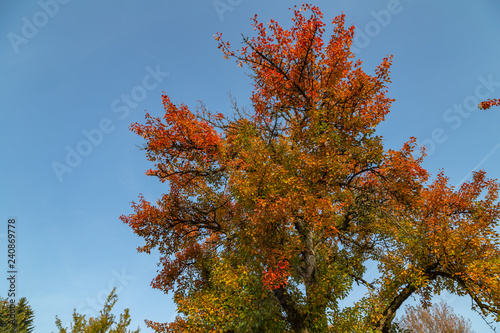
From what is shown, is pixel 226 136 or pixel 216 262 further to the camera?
pixel 226 136

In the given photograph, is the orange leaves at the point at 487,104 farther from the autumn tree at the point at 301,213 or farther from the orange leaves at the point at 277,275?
the orange leaves at the point at 277,275

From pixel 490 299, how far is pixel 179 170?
1196 cm

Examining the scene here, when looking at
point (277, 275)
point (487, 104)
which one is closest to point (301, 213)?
point (277, 275)

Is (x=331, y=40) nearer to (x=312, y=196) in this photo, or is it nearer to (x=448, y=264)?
(x=312, y=196)

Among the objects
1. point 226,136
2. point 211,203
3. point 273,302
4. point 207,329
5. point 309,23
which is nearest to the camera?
point 207,329

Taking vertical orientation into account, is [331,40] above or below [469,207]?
above

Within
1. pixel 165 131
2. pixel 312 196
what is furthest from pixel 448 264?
pixel 165 131

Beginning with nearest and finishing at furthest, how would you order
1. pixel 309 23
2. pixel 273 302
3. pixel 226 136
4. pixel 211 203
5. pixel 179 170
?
1. pixel 273 302
2. pixel 309 23
3. pixel 179 170
4. pixel 211 203
5. pixel 226 136

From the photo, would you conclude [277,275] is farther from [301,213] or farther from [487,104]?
[487,104]

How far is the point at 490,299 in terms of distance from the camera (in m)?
8.20

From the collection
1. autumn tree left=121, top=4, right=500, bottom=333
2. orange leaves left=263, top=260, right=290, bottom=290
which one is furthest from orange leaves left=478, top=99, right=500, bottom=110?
orange leaves left=263, top=260, right=290, bottom=290

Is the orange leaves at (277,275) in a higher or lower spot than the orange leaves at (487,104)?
lower

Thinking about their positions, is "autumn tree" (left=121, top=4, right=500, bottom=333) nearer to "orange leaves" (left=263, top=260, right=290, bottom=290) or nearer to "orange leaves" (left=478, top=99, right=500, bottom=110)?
"orange leaves" (left=263, top=260, right=290, bottom=290)

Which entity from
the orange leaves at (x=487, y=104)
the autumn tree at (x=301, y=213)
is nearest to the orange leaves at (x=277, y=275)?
the autumn tree at (x=301, y=213)
